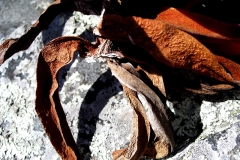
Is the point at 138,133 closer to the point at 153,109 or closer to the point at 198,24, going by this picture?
the point at 153,109

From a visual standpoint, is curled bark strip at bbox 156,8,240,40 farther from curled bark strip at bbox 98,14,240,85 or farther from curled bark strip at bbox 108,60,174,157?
A: curled bark strip at bbox 108,60,174,157

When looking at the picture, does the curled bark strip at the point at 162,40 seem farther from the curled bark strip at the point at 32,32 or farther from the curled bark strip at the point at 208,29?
the curled bark strip at the point at 32,32

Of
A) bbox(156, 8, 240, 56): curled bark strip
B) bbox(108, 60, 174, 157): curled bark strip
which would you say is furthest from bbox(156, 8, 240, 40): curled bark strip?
bbox(108, 60, 174, 157): curled bark strip

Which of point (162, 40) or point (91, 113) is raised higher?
point (162, 40)

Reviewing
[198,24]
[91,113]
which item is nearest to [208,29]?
[198,24]

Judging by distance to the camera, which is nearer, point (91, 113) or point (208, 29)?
point (208, 29)

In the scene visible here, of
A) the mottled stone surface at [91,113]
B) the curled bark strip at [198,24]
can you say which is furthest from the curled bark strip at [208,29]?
the mottled stone surface at [91,113]
